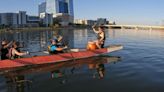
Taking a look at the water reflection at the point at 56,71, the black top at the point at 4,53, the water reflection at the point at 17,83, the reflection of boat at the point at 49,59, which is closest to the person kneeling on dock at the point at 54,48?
the reflection of boat at the point at 49,59

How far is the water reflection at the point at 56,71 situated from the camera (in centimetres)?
1509

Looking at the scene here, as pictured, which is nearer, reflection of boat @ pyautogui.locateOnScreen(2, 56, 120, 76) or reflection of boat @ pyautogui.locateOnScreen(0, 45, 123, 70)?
reflection of boat @ pyautogui.locateOnScreen(2, 56, 120, 76)

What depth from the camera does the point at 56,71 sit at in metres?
18.6

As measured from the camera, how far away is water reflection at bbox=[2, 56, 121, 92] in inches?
594

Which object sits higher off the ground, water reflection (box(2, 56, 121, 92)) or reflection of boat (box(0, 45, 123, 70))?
reflection of boat (box(0, 45, 123, 70))

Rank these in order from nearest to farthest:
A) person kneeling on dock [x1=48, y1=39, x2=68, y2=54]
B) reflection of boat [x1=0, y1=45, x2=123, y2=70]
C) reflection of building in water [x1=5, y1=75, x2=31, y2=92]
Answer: reflection of building in water [x1=5, y1=75, x2=31, y2=92]
reflection of boat [x1=0, y1=45, x2=123, y2=70]
person kneeling on dock [x1=48, y1=39, x2=68, y2=54]

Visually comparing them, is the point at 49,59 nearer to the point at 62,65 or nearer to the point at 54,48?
the point at 62,65

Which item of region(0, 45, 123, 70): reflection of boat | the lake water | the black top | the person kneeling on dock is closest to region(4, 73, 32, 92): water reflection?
the lake water

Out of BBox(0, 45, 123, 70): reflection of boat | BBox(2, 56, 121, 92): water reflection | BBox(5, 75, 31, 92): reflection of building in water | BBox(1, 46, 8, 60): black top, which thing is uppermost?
BBox(1, 46, 8, 60): black top

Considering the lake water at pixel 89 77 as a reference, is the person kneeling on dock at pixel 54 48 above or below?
above

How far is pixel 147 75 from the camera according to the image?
1712 centimetres

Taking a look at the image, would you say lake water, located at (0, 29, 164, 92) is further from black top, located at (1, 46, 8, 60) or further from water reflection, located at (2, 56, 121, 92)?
black top, located at (1, 46, 8, 60)

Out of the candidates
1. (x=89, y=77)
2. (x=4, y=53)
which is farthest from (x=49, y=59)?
(x=89, y=77)

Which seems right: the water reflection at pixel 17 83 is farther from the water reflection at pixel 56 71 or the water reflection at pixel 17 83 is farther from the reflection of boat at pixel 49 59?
the reflection of boat at pixel 49 59
